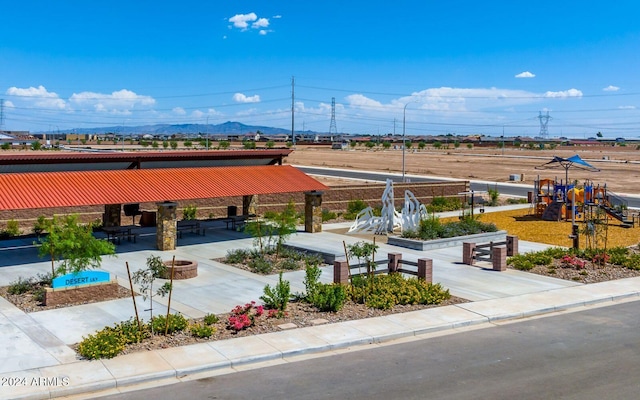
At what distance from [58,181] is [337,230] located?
1397 centimetres

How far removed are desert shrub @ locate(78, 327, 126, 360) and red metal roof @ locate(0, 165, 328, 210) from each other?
11440 mm

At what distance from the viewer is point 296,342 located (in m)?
16.5

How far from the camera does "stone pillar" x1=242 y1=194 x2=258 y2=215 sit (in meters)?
39.2

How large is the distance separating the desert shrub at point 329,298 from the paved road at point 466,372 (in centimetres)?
298

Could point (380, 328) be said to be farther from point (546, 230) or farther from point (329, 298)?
point (546, 230)

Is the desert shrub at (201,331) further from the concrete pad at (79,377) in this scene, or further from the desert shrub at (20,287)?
the desert shrub at (20,287)

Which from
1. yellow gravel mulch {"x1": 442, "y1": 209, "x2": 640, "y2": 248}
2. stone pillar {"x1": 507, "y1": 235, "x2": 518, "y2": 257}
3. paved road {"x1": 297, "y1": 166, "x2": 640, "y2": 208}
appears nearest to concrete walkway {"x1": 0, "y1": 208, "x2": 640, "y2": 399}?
stone pillar {"x1": 507, "y1": 235, "x2": 518, "y2": 257}

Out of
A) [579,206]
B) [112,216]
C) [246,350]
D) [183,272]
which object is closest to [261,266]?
[183,272]

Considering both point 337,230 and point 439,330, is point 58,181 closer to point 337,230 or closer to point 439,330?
point 337,230

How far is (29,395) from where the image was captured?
1308cm

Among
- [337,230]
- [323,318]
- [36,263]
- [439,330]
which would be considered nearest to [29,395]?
[323,318]

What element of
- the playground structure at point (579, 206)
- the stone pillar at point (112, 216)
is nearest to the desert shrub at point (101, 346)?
the stone pillar at point (112, 216)

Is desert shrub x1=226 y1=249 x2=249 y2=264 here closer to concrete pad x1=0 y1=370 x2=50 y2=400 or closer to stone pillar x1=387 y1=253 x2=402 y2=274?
stone pillar x1=387 y1=253 x2=402 y2=274

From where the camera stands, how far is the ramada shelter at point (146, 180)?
1092 inches
